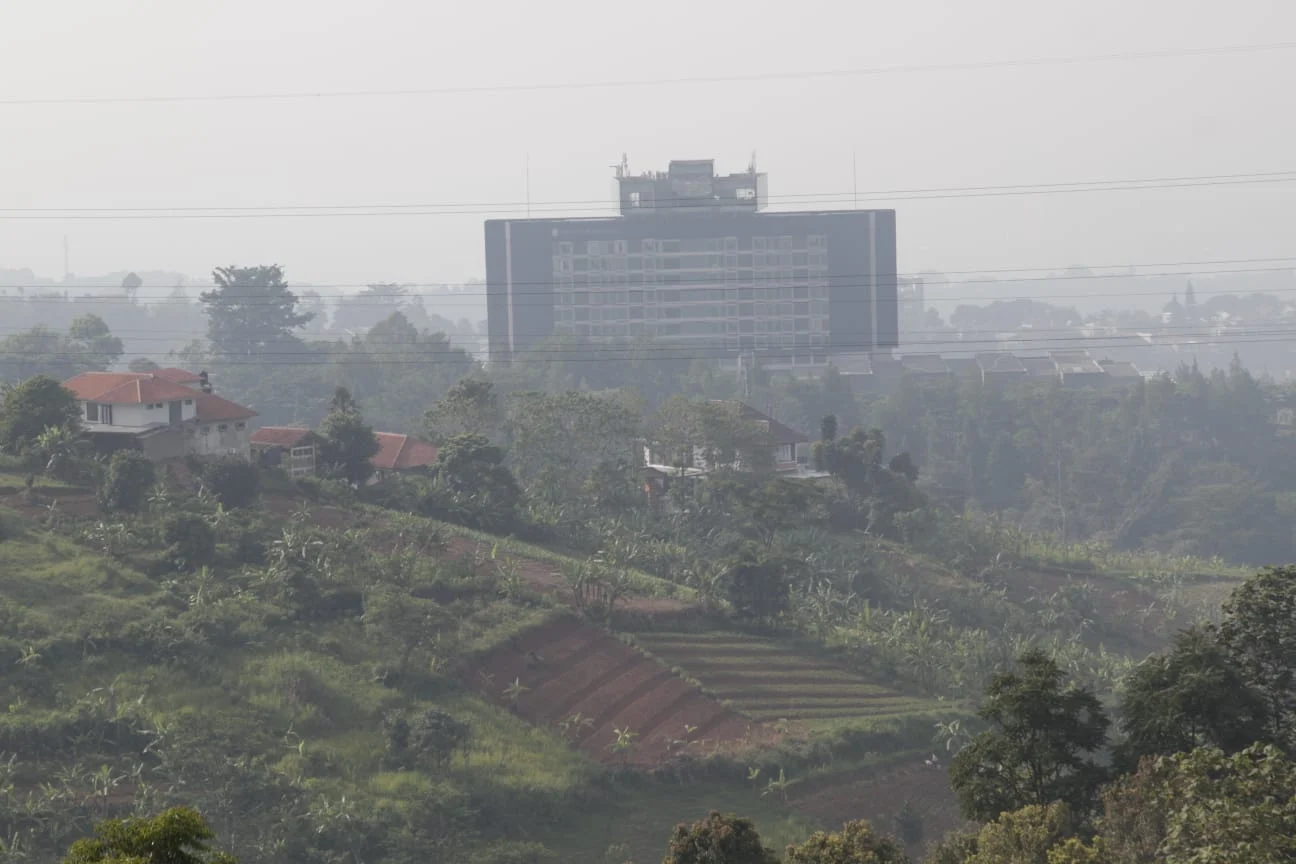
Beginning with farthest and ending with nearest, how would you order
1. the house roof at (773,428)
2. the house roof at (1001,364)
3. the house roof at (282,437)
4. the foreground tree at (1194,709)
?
the house roof at (1001,364), the house roof at (773,428), the house roof at (282,437), the foreground tree at (1194,709)

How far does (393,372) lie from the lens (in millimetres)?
103125

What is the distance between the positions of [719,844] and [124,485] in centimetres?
2949

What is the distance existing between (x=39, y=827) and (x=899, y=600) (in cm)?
3163

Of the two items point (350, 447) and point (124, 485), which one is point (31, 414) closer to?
point (124, 485)

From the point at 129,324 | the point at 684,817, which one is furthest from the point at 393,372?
the point at 129,324

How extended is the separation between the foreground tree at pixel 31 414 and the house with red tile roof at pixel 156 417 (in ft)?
6.04

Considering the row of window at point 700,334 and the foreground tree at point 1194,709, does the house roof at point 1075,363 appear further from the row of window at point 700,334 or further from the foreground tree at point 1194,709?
the foreground tree at point 1194,709

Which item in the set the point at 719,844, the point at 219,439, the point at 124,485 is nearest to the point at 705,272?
the point at 219,439

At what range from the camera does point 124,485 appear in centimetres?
4431

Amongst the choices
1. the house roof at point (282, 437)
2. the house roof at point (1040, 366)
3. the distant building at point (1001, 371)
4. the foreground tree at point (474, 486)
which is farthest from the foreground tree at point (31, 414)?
the house roof at point (1040, 366)

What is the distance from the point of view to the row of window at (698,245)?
123 m

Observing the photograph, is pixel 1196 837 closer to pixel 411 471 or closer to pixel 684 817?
pixel 684 817

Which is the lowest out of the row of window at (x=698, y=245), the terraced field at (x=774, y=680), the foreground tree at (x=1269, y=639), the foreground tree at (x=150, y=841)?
the terraced field at (x=774, y=680)

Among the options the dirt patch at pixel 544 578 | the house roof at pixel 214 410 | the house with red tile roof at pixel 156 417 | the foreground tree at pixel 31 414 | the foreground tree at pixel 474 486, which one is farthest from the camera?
the house roof at pixel 214 410
